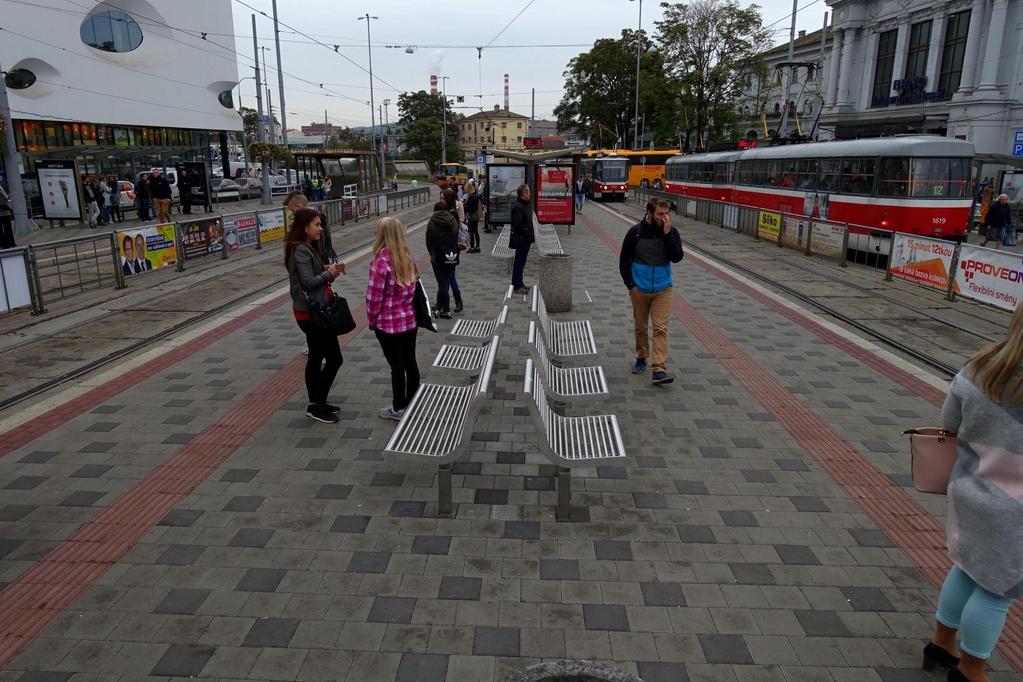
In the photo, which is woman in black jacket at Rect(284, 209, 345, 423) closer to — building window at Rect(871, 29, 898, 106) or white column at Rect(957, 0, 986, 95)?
white column at Rect(957, 0, 986, 95)

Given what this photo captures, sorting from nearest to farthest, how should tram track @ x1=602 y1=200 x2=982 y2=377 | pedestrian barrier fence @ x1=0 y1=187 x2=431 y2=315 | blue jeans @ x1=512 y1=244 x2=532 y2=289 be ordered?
tram track @ x1=602 y1=200 x2=982 y2=377, pedestrian barrier fence @ x1=0 y1=187 x2=431 y2=315, blue jeans @ x1=512 y1=244 x2=532 y2=289

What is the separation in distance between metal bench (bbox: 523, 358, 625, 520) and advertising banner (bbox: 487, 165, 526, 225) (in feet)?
53.1

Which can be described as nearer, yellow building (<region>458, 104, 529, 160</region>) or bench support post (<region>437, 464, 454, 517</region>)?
bench support post (<region>437, 464, 454, 517</region>)

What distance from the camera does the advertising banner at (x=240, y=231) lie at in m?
16.1

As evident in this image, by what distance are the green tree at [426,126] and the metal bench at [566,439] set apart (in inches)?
3210

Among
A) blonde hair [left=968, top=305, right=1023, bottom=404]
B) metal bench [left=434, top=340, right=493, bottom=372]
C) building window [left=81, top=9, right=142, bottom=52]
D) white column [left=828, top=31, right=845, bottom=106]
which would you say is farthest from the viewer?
white column [left=828, top=31, right=845, bottom=106]

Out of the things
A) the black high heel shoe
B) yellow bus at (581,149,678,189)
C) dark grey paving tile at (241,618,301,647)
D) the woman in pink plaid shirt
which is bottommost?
dark grey paving tile at (241,618,301,647)

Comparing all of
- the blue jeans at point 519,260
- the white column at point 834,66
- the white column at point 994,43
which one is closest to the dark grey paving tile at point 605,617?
the blue jeans at point 519,260

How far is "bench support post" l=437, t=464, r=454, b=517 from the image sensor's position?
438 cm

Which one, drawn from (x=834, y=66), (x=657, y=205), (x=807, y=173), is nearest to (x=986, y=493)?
(x=657, y=205)

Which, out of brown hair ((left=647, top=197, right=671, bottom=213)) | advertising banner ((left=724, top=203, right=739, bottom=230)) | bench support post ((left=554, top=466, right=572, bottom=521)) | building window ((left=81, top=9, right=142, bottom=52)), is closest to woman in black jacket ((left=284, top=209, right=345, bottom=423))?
bench support post ((left=554, top=466, right=572, bottom=521))

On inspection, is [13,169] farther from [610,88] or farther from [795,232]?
[610,88]

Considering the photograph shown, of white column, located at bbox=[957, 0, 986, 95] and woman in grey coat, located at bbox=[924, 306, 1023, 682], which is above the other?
white column, located at bbox=[957, 0, 986, 95]

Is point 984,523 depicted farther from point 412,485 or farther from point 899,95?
point 899,95
